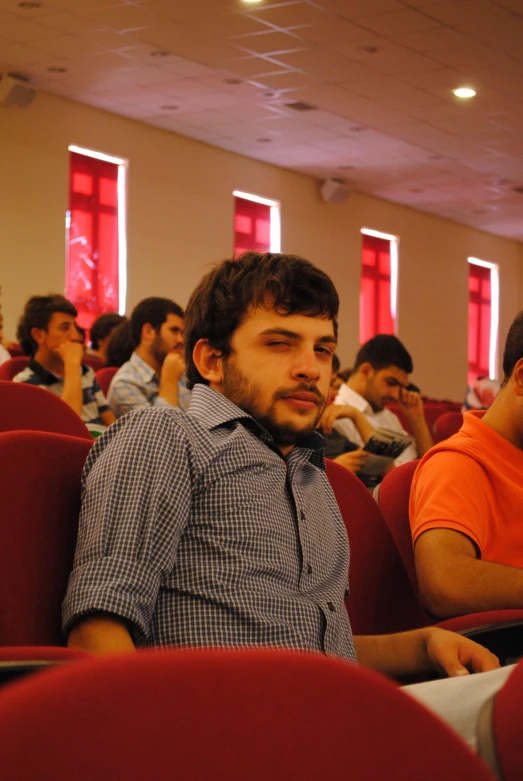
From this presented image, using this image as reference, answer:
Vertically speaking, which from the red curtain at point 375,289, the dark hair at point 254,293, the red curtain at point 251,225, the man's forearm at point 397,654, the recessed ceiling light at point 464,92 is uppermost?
the recessed ceiling light at point 464,92

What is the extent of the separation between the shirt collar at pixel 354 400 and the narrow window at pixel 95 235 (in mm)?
6204

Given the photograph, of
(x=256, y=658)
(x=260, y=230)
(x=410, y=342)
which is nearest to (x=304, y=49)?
(x=260, y=230)

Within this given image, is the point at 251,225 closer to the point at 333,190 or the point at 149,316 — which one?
the point at 333,190

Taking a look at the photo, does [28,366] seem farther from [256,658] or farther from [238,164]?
[238,164]

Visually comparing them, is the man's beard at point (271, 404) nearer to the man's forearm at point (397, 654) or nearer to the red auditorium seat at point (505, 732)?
the man's forearm at point (397, 654)

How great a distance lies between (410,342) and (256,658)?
15627mm

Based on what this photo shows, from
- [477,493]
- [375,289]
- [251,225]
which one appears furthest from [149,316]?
[375,289]

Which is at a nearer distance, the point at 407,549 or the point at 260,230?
the point at 407,549

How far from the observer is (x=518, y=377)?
7.47ft

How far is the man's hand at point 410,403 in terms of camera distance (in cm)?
523

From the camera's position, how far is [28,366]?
513 centimetres

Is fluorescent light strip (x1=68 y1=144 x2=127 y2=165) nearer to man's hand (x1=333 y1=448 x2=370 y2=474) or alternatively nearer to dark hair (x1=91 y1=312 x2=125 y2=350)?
dark hair (x1=91 y1=312 x2=125 y2=350)

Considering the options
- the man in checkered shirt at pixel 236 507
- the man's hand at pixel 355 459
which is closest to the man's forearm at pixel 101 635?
the man in checkered shirt at pixel 236 507

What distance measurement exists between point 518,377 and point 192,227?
1032 centimetres
